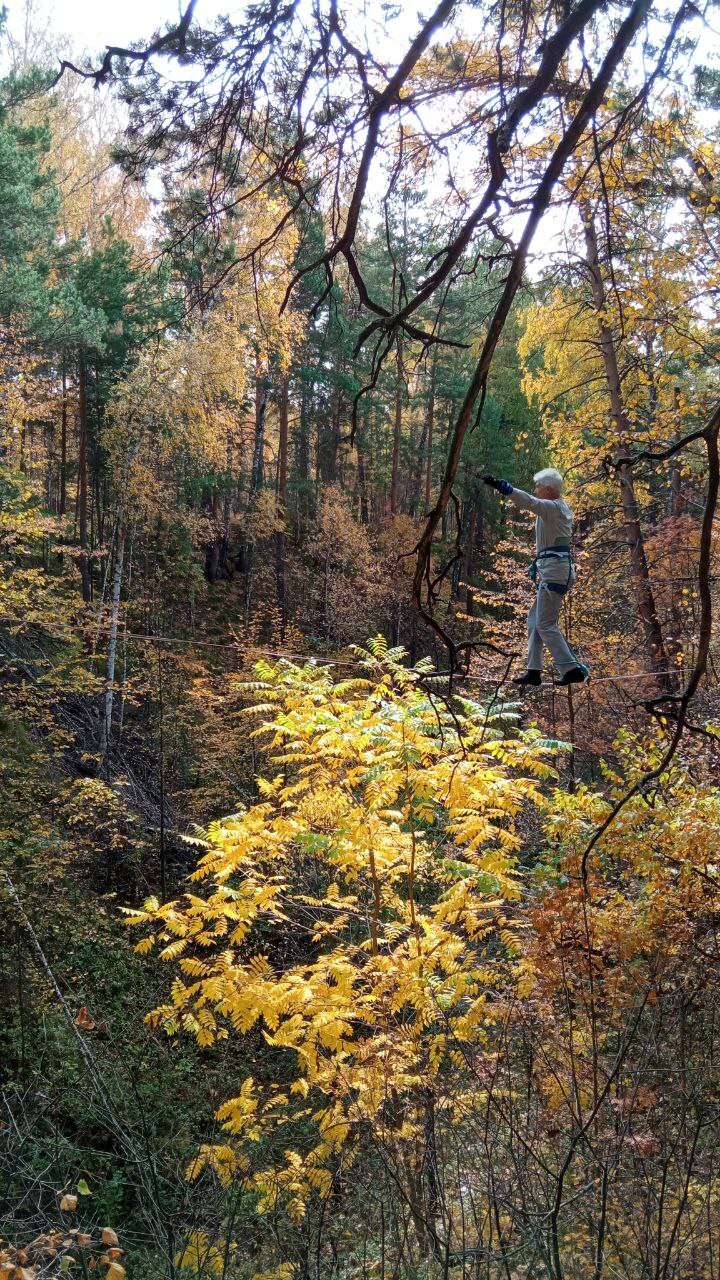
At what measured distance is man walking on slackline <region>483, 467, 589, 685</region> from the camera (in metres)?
3.50

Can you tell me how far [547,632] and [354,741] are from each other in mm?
1656

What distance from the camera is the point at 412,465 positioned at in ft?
92.3

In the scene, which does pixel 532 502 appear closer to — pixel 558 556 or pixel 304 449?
pixel 558 556

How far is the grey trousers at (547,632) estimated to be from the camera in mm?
3629

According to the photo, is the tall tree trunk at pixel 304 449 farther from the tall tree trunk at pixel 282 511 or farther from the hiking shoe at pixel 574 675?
the hiking shoe at pixel 574 675

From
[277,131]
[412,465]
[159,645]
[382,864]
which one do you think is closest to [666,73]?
[277,131]

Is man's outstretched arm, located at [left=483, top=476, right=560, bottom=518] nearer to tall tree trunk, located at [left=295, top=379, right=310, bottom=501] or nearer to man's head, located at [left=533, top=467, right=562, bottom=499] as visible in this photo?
man's head, located at [left=533, top=467, right=562, bottom=499]

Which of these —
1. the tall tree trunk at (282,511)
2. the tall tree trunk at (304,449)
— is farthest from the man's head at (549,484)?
the tall tree trunk at (304,449)

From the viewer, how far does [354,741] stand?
4879 millimetres

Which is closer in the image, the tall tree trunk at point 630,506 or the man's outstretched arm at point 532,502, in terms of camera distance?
Answer: the man's outstretched arm at point 532,502

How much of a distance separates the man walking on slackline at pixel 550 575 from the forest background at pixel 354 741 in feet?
1.55

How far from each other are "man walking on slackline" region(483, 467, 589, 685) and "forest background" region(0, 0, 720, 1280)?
472mm

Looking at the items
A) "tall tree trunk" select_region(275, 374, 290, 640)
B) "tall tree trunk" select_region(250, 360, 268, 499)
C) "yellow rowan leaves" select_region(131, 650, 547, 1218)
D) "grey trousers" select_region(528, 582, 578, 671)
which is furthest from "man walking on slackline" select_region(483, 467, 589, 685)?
"tall tree trunk" select_region(250, 360, 268, 499)

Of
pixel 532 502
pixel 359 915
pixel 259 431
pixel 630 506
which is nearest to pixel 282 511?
pixel 259 431
